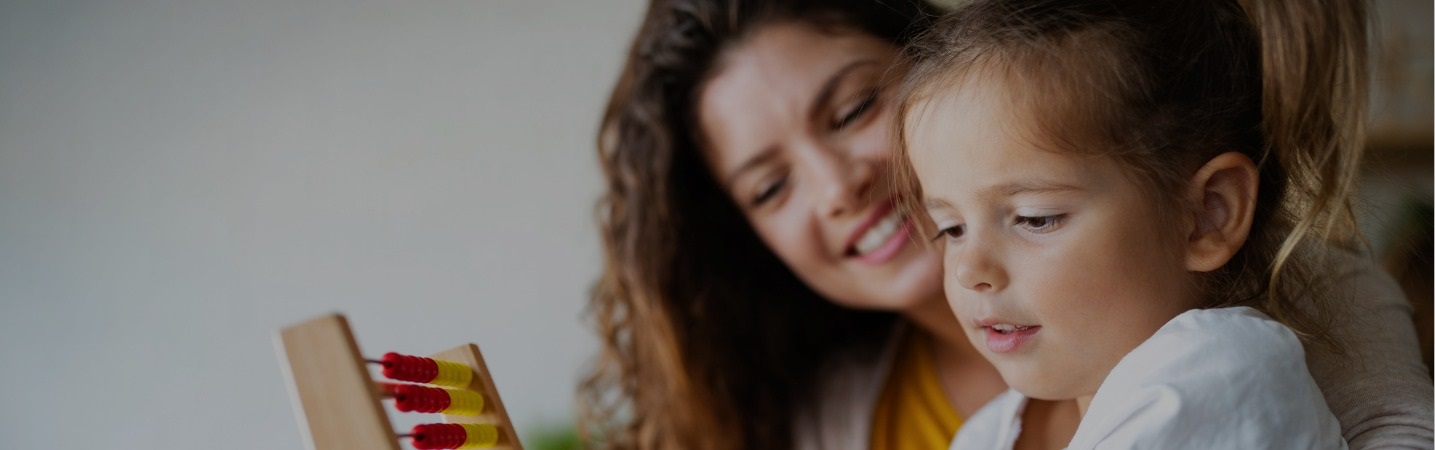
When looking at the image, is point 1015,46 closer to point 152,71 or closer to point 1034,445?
point 1034,445

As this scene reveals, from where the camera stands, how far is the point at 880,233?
4.16ft

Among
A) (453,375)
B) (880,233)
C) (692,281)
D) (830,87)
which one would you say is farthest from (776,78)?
(453,375)

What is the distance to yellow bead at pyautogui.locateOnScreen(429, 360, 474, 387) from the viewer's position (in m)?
0.88

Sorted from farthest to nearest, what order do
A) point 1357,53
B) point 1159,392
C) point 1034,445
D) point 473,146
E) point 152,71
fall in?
point 473,146, point 152,71, point 1034,445, point 1357,53, point 1159,392

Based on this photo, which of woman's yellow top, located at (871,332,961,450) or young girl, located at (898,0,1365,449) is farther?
woman's yellow top, located at (871,332,961,450)

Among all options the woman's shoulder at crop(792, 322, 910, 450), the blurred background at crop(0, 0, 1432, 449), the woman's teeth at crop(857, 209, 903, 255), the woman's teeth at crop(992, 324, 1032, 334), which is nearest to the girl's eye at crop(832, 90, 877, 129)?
the woman's teeth at crop(857, 209, 903, 255)

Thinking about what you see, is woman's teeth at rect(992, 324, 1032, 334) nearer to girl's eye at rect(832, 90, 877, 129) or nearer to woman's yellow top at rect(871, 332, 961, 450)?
girl's eye at rect(832, 90, 877, 129)

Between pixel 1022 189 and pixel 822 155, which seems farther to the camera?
pixel 822 155

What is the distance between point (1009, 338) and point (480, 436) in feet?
1.28

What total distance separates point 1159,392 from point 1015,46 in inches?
9.7

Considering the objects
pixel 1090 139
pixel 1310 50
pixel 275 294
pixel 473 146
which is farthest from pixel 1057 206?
pixel 275 294

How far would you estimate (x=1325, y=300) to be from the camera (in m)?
0.83

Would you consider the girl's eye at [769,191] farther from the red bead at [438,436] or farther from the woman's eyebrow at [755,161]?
the red bead at [438,436]

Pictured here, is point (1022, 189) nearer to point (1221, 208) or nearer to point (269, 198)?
point (1221, 208)
